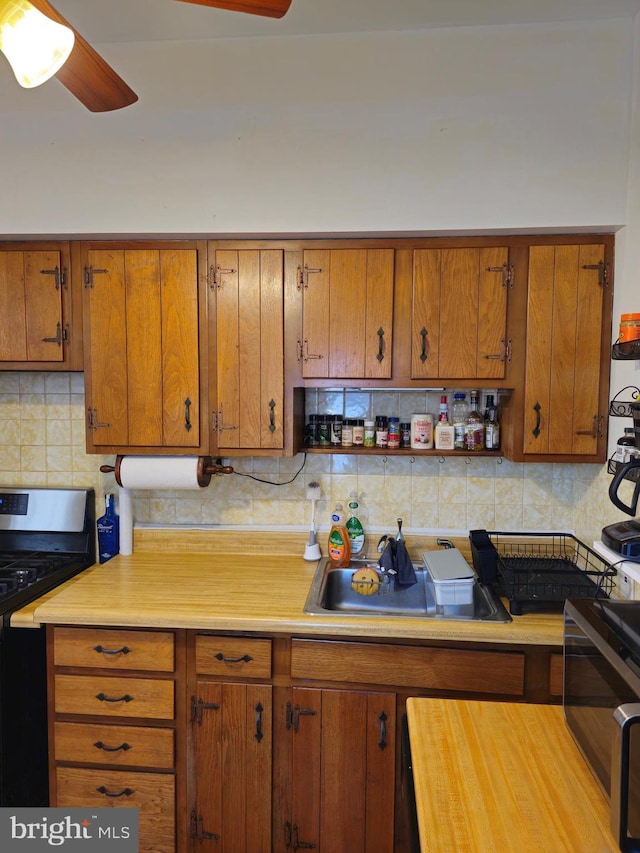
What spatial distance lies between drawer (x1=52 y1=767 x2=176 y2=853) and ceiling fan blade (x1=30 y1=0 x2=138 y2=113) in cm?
204

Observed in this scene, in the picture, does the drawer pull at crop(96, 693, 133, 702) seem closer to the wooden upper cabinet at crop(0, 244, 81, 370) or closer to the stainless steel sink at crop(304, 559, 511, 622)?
the stainless steel sink at crop(304, 559, 511, 622)

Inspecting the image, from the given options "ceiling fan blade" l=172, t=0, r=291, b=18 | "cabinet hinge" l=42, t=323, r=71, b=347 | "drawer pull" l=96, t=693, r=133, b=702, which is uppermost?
"ceiling fan blade" l=172, t=0, r=291, b=18

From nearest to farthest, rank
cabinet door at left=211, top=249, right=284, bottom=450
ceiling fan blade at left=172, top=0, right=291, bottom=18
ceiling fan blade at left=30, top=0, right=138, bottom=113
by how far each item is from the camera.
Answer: ceiling fan blade at left=172, top=0, right=291, bottom=18 < ceiling fan blade at left=30, top=0, right=138, bottom=113 < cabinet door at left=211, top=249, right=284, bottom=450

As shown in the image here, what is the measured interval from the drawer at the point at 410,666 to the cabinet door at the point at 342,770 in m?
0.07

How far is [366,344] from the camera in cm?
208

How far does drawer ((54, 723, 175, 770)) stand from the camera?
189 centimetres

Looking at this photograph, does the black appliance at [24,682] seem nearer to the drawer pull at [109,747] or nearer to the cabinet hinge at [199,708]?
the drawer pull at [109,747]

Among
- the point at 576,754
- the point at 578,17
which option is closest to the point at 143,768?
the point at 576,754

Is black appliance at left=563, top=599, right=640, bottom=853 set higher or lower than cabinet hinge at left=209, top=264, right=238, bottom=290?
lower

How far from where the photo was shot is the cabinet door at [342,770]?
181 centimetres

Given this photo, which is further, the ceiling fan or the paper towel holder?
the paper towel holder

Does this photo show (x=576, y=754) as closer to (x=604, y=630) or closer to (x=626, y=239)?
(x=604, y=630)

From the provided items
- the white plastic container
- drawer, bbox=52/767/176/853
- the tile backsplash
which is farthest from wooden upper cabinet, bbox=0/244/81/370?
the white plastic container

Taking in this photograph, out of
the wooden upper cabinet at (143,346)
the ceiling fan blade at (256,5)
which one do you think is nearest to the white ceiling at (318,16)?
the wooden upper cabinet at (143,346)
